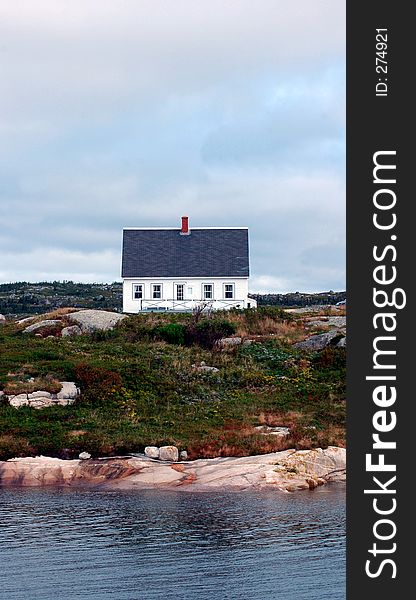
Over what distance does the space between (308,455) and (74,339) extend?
18118mm

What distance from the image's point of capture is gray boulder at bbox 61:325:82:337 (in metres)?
42.5

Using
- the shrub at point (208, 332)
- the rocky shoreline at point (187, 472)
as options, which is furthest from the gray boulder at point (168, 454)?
the shrub at point (208, 332)

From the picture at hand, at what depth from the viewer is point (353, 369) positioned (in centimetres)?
980

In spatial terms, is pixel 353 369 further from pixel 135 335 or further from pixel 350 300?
pixel 135 335

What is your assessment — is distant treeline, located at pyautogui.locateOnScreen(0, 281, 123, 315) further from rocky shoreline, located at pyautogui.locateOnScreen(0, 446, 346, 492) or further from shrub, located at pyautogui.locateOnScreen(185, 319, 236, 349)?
rocky shoreline, located at pyautogui.locateOnScreen(0, 446, 346, 492)

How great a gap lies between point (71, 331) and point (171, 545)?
2696 centimetres

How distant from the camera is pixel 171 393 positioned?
30.8 m

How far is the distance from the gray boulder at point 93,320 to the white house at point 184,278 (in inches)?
580

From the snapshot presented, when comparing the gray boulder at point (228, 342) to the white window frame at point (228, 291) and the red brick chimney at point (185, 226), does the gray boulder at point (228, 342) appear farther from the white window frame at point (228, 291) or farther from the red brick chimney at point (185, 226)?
the red brick chimney at point (185, 226)

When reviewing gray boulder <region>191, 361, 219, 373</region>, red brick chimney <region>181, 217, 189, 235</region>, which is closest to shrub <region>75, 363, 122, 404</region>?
gray boulder <region>191, 361, 219, 373</region>

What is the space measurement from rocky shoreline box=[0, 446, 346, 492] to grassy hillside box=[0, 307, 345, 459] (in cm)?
91

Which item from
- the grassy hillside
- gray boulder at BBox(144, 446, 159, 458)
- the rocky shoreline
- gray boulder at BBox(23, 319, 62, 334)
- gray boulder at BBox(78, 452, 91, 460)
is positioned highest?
gray boulder at BBox(23, 319, 62, 334)

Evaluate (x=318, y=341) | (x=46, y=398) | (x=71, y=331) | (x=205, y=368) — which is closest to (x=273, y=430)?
(x=205, y=368)

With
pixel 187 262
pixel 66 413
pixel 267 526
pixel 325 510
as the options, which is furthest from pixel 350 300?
pixel 187 262
